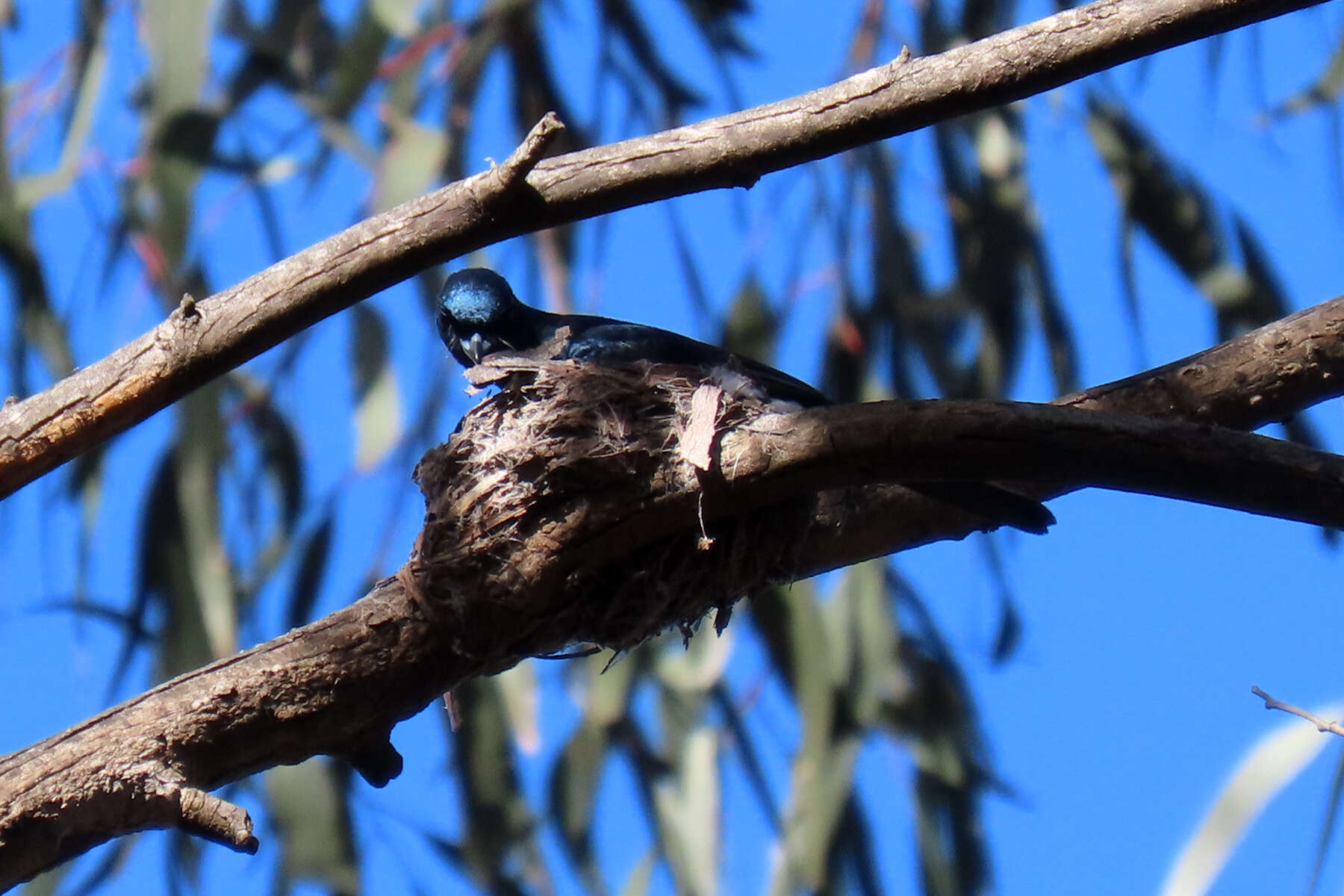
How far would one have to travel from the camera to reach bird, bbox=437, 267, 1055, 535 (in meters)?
2.47

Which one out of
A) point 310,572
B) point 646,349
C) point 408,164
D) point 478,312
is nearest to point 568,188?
point 646,349

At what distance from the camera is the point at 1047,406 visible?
2.01 metres

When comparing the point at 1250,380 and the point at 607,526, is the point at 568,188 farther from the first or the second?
the point at 1250,380

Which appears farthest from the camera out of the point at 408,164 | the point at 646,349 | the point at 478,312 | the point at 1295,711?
the point at 408,164

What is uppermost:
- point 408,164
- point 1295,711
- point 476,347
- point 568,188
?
point 408,164

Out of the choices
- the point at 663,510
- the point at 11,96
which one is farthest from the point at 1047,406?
the point at 11,96

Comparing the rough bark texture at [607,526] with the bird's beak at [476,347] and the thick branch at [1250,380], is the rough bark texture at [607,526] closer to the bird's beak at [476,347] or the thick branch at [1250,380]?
the thick branch at [1250,380]

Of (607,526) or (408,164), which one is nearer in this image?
(607,526)

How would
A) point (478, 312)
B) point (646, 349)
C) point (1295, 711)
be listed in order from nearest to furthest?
point (1295, 711) → point (646, 349) → point (478, 312)

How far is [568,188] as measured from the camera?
2.24 m

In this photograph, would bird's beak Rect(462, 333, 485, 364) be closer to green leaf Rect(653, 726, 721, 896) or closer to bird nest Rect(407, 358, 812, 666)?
bird nest Rect(407, 358, 812, 666)

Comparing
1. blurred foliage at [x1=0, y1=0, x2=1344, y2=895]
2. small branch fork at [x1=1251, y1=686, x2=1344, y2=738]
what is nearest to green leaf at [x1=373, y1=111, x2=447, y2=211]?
blurred foliage at [x1=0, y1=0, x2=1344, y2=895]

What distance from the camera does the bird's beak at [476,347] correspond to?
12.1 ft

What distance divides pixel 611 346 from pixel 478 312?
1.49 feet
